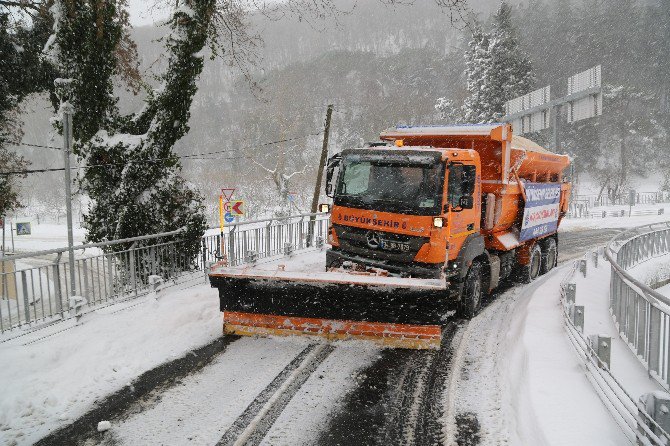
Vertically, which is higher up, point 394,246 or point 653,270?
point 394,246

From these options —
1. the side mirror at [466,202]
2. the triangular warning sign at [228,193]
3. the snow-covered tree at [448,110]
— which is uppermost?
the snow-covered tree at [448,110]

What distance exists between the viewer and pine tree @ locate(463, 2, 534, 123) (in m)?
43.2

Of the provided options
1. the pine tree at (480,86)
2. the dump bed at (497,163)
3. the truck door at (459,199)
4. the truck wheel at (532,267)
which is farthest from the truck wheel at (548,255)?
the pine tree at (480,86)

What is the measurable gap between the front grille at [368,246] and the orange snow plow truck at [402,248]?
0.7 inches

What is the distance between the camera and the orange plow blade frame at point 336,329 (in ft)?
22.0

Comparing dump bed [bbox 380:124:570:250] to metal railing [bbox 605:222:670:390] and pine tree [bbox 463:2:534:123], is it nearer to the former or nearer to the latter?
metal railing [bbox 605:222:670:390]

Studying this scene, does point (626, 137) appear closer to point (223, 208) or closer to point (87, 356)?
point (223, 208)

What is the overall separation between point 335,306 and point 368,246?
152 centimetres

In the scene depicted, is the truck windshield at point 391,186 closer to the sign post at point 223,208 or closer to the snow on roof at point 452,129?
the snow on roof at point 452,129

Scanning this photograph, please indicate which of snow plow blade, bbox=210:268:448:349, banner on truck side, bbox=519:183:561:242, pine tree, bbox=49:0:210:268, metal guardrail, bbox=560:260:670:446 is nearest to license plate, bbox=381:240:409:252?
snow plow blade, bbox=210:268:448:349

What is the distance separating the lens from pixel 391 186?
7.94 metres

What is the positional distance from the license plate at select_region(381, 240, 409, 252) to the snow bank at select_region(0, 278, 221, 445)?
10.5 feet

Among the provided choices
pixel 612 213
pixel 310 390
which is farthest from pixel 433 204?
pixel 612 213

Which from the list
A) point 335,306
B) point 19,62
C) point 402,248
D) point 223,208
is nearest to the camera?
point 335,306
